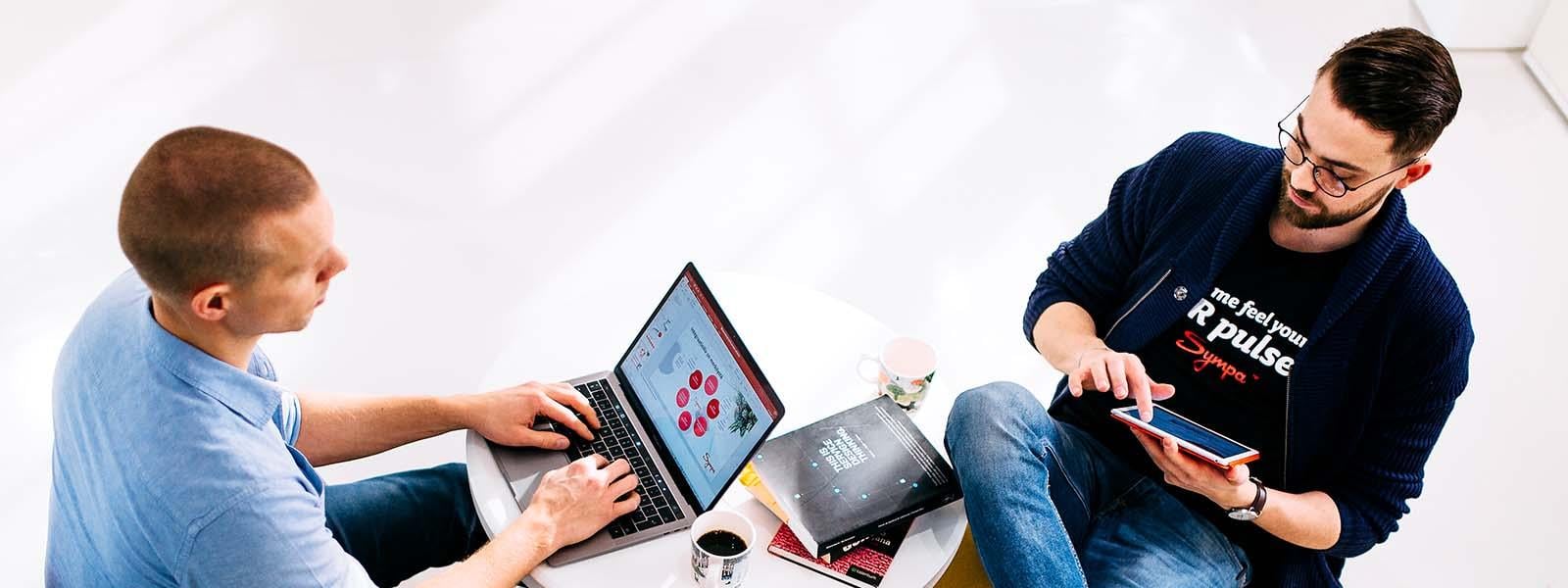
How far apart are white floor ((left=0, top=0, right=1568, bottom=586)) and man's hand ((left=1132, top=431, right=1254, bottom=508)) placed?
1052 mm

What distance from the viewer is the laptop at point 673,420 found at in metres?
1.88

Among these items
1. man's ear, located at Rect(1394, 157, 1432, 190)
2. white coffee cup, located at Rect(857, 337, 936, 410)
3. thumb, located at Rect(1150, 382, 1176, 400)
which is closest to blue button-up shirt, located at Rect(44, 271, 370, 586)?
white coffee cup, located at Rect(857, 337, 936, 410)

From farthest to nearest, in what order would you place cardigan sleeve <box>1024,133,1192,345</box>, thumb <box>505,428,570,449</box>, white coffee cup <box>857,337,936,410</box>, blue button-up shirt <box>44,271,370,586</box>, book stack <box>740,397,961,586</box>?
cardigan sleeve <box>1024,133,1192,345</box>, white coffee cup <box>857,337,936,410</box>, thumb <box>505,428,570,449</box>, book stack <box>740,397,961,586</box>, blue button-up shirt <box>44,271,370,586</box>

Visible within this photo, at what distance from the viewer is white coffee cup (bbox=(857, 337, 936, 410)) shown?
7.36 feet

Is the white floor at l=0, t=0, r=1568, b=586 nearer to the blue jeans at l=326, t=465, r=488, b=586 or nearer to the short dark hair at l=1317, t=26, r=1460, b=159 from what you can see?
the blue jeans at l=326, t=465, r=488, b=586

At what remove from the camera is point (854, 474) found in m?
2.02

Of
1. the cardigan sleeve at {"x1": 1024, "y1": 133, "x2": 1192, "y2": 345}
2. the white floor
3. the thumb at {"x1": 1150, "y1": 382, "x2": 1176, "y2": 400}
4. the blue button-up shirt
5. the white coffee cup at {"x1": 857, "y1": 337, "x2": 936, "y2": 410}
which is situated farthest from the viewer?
the white floor

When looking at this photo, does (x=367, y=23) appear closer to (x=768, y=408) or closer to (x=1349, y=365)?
(x=768, y=408)

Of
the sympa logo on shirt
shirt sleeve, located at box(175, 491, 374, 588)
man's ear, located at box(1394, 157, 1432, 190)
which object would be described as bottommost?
the sympa logo on shirt

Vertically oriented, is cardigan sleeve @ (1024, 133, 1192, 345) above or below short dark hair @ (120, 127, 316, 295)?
below

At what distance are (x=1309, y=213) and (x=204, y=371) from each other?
1.66m

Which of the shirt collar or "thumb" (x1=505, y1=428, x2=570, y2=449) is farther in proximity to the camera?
"thumb" (x1=505, y1=428, x2=570, y2=449)

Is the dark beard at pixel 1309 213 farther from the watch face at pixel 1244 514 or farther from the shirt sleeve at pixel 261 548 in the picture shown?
the shirt sleeve at pixel 261 548

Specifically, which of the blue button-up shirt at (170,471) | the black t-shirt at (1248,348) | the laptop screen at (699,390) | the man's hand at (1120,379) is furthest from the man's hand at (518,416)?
the black t-shirt at (1248,348)
